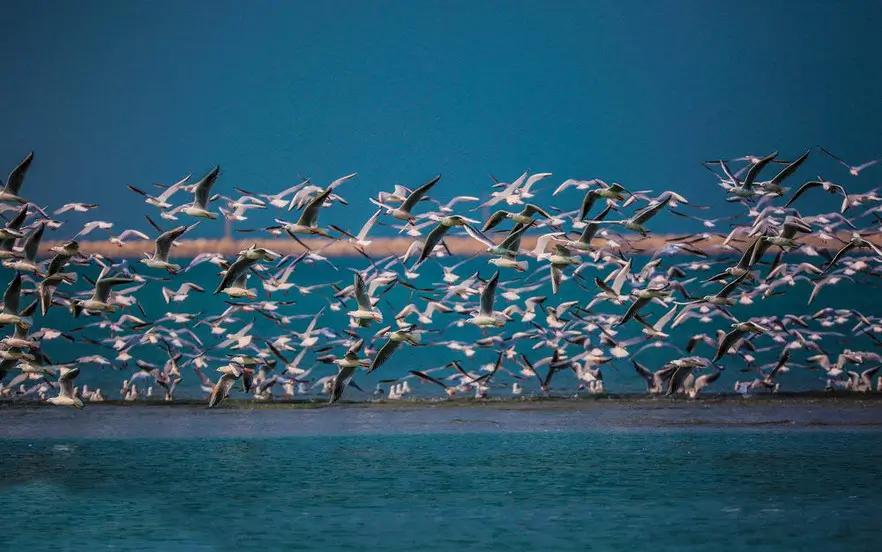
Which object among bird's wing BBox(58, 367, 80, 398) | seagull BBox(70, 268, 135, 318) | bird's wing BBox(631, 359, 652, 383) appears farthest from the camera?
bird's wing BBox(631, 359, 652, 383)

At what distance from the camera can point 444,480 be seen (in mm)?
25406

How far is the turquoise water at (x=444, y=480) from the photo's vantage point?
20656mm

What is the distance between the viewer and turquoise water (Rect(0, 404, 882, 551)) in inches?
813

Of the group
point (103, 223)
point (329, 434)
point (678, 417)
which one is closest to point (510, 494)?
point (329, 434)

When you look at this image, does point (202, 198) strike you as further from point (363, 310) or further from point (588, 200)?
point (588, 200)

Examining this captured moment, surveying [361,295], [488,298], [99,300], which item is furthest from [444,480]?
[99,300]

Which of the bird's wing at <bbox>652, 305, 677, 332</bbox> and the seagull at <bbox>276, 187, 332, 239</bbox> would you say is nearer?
the seagull at <bbox>276, 187, 332, 239</bbox>

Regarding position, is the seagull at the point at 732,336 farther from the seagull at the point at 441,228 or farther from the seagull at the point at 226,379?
the seagull at the point at 226,379

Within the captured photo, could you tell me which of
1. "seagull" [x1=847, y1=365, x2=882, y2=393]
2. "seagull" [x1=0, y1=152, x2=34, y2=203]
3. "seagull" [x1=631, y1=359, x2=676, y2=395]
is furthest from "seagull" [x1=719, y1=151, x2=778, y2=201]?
"seagull" [x1=0, y1=152, x2=34, y2=203]

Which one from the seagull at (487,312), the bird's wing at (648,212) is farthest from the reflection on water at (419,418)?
the bird's wing at (648,212)

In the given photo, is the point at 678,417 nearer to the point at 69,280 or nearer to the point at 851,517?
the point at 851,517

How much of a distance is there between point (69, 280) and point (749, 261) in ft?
45.4

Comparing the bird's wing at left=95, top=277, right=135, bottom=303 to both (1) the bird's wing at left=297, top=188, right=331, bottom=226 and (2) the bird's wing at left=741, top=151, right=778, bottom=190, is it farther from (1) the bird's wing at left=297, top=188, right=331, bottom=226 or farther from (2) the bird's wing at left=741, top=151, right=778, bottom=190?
(2) the bird's wing at left=741, top=151, right=778, bottom=190

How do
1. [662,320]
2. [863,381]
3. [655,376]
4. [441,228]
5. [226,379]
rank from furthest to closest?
[863,381] → [655,376] → [662,320] → [226,379] → [441,228]
